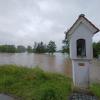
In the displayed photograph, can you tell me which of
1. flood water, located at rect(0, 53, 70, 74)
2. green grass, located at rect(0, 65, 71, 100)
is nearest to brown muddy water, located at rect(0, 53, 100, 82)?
flood water, located at rect(0, 53, 70, 74)

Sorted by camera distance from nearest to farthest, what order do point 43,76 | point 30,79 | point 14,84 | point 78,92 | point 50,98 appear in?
point 50,98 → point 78,92 → point 14,84 → point 30,79 → point 43,76

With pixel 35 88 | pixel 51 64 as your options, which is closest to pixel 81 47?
pixel 35 88

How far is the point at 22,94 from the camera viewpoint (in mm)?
6879

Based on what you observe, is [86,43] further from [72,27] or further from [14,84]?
[14,84]

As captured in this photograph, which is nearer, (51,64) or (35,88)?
(35,88)

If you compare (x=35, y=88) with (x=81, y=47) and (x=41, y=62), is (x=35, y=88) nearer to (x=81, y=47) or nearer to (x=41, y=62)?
(x=81, y=47)

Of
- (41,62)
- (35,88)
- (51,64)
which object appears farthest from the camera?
(41,62)

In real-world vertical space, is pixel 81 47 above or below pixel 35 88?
above

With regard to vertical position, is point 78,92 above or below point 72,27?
below

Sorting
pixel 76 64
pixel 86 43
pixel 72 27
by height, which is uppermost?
pixel 72 27

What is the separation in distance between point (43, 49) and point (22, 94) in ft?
227

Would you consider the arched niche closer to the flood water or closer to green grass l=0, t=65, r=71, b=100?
green grass l=0, t=65, r=71, b=100

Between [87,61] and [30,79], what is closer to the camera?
[87,61]

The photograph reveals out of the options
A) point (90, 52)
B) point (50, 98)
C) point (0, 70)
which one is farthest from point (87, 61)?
point (0, 70)
